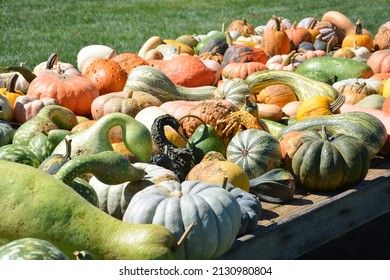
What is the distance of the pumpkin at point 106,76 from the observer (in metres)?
5.52

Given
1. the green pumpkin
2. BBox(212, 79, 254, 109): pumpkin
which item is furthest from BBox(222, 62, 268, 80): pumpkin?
the green pumpkin

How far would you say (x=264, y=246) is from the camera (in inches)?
130

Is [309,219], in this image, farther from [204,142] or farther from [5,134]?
[5,134]

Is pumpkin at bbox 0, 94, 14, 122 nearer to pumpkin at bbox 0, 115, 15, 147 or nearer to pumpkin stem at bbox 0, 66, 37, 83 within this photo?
pumpkin at bbox 0, 115, 15, 147

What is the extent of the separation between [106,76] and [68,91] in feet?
1.51

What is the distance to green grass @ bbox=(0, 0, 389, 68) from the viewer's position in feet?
31.4

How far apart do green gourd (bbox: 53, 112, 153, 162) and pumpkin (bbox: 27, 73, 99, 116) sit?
1.23 meters

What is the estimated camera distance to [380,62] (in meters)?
6.56

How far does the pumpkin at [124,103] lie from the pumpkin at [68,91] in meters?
0.13

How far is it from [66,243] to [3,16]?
31.8ft

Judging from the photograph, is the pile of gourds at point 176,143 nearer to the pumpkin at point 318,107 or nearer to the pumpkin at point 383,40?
the pumpkin at point 318,107

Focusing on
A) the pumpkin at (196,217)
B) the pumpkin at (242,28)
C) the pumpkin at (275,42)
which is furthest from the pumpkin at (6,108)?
the pumpkin at (242,28)
